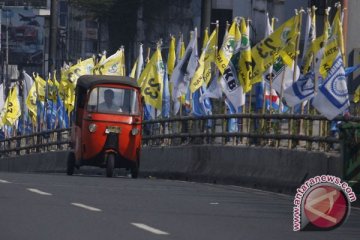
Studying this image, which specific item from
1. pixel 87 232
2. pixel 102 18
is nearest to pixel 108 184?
pixel 87 232

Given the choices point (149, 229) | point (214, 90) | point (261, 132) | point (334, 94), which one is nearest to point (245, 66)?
point (214, 90)

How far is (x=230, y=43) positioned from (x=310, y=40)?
4.85 meters

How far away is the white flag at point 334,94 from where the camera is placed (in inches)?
1090

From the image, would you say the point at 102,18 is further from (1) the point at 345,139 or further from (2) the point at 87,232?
(2) the point at 87,232

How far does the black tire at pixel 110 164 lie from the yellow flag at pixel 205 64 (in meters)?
6.32

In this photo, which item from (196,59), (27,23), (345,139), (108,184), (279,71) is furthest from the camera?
(27,23)

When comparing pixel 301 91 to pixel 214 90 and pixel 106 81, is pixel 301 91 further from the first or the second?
pixel 214 90

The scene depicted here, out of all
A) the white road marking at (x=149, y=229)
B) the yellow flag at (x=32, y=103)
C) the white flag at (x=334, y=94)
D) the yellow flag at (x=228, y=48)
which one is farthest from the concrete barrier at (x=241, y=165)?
the yellow flag at (x=32, y=103)

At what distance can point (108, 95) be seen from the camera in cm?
3519

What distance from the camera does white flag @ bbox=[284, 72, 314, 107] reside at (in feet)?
102

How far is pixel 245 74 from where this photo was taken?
36.5 meters

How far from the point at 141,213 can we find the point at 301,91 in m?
13.3

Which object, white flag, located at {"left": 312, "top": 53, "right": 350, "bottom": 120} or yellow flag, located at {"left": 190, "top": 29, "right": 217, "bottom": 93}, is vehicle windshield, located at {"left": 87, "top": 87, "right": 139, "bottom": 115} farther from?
white flag, located at {"left": 312, "top": 53, "right": 350, "bottom": 120}

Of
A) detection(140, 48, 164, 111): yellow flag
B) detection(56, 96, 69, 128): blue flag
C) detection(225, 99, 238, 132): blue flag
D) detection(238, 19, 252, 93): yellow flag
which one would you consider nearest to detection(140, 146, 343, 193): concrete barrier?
detection(225, 99, 238, 132): blue flag
